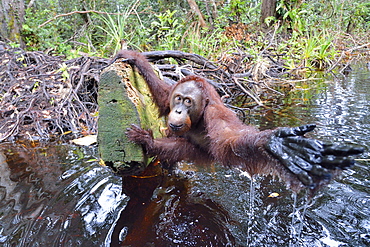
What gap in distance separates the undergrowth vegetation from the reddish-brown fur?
305cm

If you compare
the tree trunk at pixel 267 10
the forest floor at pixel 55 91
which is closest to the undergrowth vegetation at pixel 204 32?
the tree trunk at pixel 267 10

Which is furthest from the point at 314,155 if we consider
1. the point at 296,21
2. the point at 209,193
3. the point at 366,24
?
the point at 366,24

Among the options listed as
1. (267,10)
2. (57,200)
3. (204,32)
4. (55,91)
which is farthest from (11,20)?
(267,10)

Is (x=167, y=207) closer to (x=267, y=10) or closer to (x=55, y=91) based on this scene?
(x=55, y=91)

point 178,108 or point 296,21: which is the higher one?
point 178,108

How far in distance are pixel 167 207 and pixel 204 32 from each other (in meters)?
7.15

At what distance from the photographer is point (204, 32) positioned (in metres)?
8.69

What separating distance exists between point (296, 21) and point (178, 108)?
7.61 m

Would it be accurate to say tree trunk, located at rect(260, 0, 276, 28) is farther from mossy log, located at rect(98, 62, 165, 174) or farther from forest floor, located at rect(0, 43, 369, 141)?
mossy log, located at rect(98, 62, 165, 174)

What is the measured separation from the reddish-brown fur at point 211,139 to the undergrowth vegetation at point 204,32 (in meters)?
3.05

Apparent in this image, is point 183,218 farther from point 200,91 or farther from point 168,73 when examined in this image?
point 168,73

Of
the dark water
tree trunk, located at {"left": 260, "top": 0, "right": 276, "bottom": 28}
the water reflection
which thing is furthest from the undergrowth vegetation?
the dark water

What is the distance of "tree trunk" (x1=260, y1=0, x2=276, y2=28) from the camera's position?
29.7 ft

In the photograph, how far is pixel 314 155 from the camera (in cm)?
142
